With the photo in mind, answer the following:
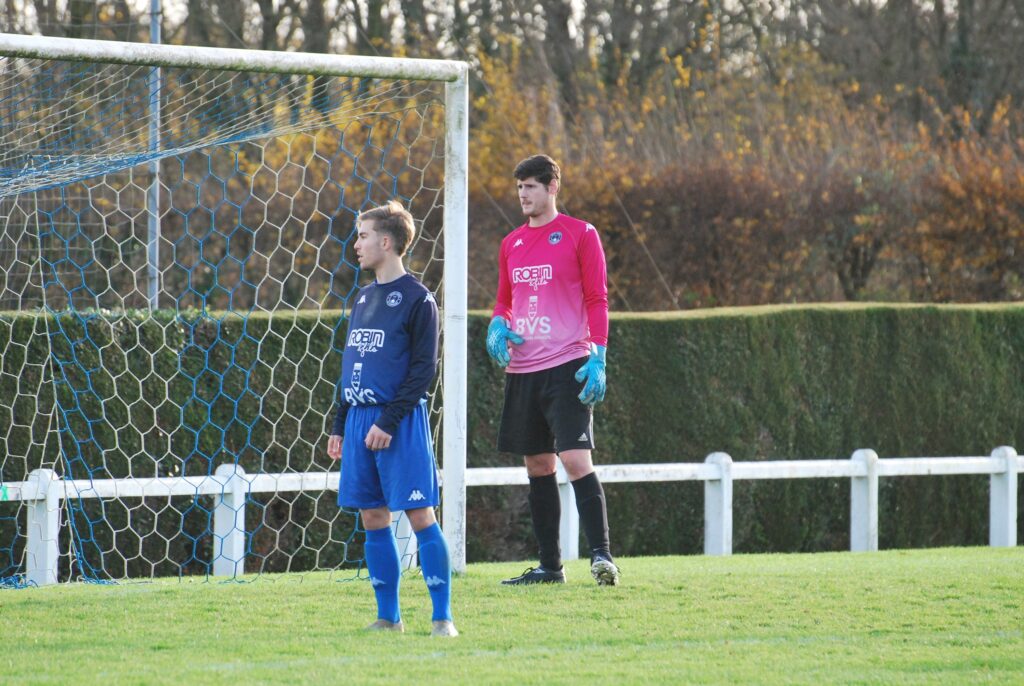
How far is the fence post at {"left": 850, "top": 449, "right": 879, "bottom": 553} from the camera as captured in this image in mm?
9750

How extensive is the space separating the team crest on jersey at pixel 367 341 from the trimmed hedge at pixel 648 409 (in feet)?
11.0

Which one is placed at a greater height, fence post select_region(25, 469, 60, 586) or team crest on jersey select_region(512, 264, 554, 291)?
→ team crest on jersey select_region(512, 264, 554, 291)

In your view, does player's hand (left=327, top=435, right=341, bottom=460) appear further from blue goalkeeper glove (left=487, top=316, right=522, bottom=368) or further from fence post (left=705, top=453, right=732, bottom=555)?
fence post (left=705, top=453, right=732, bottom=555)

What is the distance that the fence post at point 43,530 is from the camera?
287 inches

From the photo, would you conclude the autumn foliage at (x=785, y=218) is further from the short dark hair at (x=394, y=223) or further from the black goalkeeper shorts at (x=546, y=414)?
the short dark hair at (x=394, y=223)

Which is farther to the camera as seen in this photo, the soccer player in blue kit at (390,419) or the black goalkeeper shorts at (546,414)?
the black goalkeeper shorts at (546,414)

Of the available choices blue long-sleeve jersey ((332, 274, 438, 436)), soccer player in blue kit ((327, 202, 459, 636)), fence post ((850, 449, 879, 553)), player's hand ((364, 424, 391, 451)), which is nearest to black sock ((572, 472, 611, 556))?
soccer player in blue kit ((327, 202, 459, 636))

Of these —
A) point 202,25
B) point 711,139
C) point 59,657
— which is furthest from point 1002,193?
point 59,657

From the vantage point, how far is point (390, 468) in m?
5.05

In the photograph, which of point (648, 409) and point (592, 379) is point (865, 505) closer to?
point (648, 409)

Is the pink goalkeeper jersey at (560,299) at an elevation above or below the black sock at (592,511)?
above

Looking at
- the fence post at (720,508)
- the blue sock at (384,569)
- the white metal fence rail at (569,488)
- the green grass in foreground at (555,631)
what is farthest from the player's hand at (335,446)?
the fence post at (720,508)

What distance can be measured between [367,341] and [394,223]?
48cm

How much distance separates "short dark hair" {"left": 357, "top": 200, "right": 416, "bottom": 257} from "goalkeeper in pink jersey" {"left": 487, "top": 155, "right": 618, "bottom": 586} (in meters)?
1.17
